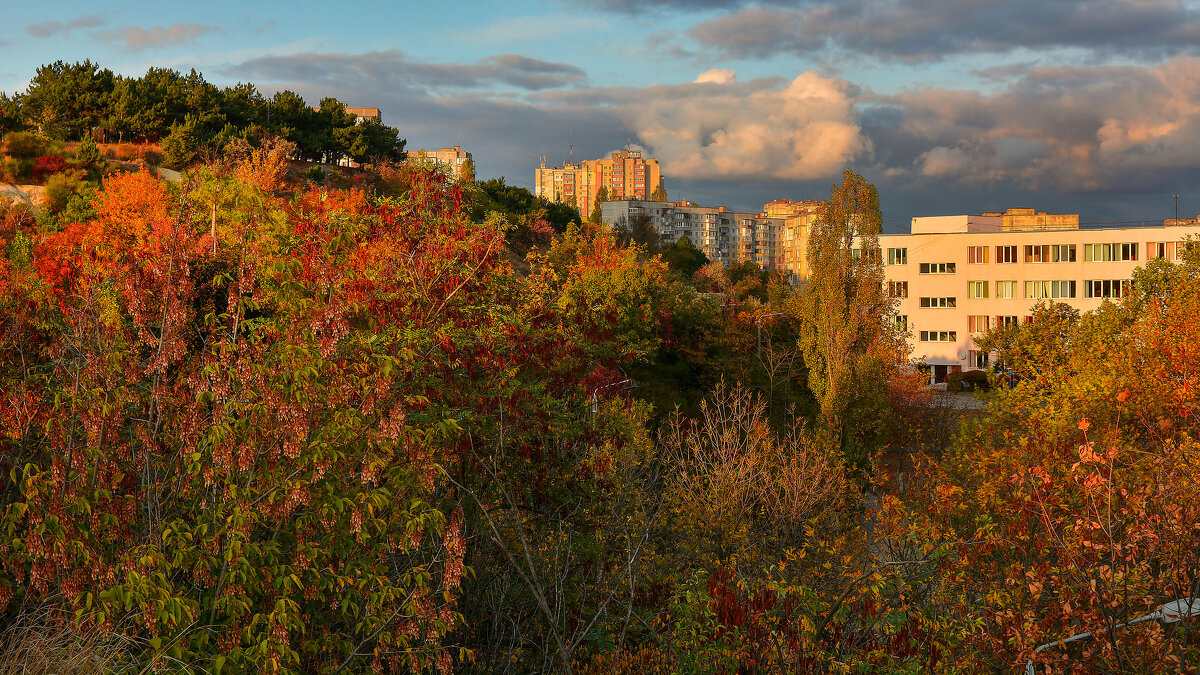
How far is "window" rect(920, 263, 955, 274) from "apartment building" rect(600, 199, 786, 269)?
221ft

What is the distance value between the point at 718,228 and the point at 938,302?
95.1 meters

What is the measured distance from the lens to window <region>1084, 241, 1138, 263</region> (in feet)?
212

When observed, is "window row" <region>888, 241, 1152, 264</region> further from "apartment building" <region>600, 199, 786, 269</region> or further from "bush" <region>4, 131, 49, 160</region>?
"apartment building" <region>600, 199, 786, 269</region>

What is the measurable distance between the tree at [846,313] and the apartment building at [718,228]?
100 metres

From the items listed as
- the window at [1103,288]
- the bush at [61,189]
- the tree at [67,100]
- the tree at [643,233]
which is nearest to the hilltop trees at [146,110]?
the tree at [67,100]

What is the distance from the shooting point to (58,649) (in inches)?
207

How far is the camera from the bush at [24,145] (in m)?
47.2

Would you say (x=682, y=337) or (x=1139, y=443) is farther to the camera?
(x=682, y=337)

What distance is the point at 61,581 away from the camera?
5.92 meters

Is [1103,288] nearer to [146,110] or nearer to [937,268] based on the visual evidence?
[937,268]

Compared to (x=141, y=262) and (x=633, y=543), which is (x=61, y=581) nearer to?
(x=141, y=262)

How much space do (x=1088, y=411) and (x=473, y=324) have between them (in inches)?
728

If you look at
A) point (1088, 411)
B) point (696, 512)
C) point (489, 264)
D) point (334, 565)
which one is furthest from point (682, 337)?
point (334, 565)

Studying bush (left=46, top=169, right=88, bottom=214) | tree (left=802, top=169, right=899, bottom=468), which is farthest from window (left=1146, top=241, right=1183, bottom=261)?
bush (left=46, top=169, right=88, bottom=214)
